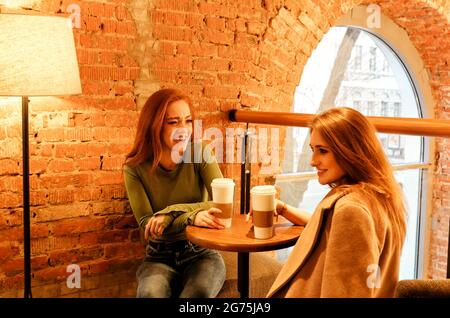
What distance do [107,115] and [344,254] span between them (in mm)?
1687

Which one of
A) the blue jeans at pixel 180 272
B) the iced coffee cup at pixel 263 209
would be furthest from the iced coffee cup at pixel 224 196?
the blue jeans at pixel 180 272

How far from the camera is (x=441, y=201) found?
5.56 m

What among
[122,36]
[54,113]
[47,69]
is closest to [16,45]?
[47,69]

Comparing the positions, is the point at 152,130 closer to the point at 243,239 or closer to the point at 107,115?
the point at 107,115

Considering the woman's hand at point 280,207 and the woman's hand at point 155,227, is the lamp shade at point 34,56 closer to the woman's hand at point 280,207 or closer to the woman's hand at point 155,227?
the woman's hand at point 155,227

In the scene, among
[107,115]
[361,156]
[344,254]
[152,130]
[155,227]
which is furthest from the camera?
[107,115]

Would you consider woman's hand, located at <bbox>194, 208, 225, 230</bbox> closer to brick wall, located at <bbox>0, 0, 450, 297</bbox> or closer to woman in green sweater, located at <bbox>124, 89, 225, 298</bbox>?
woman in green sweater, located at <bbox>124, 89, 225, 298</bbox>

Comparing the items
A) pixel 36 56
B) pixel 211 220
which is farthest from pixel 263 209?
pixel 36 56

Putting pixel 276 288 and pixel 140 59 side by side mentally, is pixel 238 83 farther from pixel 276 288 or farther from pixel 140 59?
pixel 276 288

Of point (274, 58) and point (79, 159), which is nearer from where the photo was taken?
point (79, 159)

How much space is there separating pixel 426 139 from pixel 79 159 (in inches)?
158

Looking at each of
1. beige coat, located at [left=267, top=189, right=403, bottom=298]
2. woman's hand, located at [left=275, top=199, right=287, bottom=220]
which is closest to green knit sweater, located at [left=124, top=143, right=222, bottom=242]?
woman's hand, located at [left=275, top=199, right=287, bottom=220]

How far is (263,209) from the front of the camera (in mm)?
1896

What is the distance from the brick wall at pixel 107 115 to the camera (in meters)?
2.57
